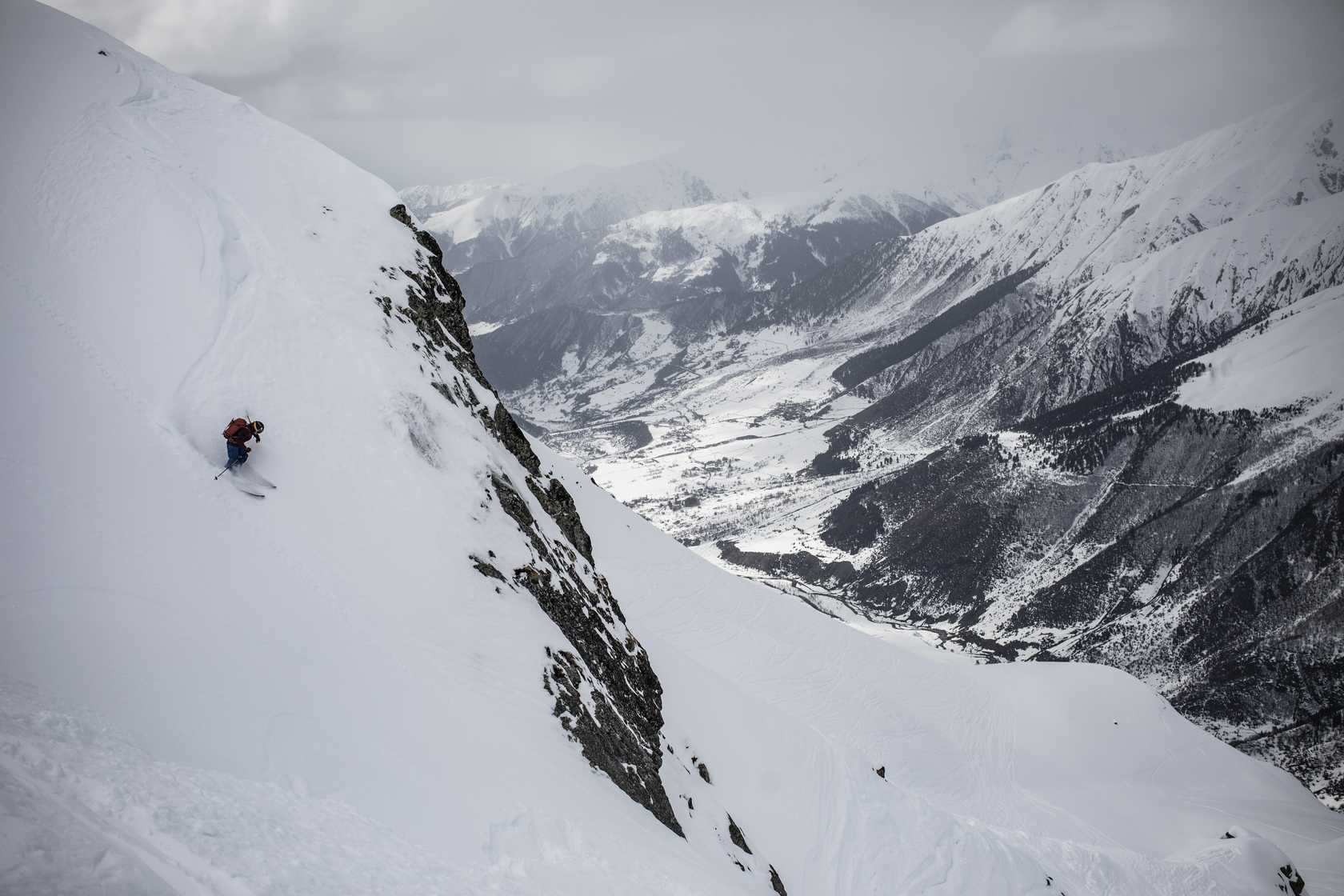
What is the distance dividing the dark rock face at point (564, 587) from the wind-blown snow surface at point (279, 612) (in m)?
1.01

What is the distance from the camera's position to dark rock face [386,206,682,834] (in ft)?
76.1

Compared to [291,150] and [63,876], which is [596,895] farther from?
[291,150]

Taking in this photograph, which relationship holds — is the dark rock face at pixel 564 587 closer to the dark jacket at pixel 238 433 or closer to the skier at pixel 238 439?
the skier at pixel 238 439

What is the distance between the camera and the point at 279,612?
17406 millimetres

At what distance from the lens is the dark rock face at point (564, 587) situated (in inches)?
913

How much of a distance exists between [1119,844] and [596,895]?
6510 centimetres

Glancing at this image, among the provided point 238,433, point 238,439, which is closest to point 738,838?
point 238,439

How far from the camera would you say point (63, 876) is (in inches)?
336

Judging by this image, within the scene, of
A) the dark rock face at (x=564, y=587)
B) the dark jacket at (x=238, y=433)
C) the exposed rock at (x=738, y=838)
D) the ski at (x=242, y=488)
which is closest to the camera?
the dark jacket at (x=238, y=433)

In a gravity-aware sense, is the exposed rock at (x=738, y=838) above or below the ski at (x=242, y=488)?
below

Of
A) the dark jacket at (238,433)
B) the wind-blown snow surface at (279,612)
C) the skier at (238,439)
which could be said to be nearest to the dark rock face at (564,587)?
the wind-blown snow surface at (279,612)

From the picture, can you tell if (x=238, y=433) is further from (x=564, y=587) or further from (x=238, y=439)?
(x=564, y=587)

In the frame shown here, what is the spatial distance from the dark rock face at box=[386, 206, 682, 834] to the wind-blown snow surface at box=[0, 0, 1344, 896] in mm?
1014

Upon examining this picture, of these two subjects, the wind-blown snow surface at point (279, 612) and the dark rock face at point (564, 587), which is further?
the dark rock face at point (564, 587)
